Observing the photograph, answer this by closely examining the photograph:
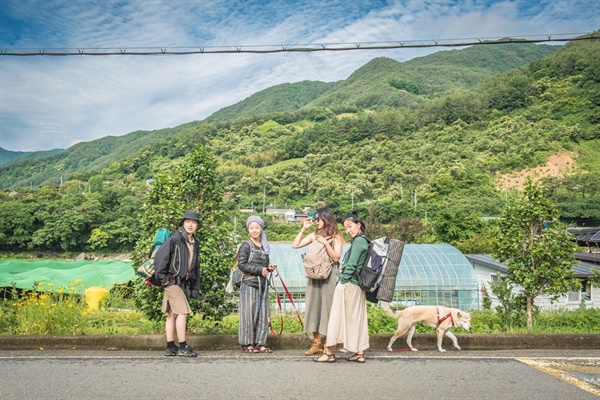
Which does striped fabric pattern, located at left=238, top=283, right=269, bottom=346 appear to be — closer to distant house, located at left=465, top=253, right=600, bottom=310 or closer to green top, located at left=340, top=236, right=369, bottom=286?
green top, located at left=340, top=236, right=369, bottom=286

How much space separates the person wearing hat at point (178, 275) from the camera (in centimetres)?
570

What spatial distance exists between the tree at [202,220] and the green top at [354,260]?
2044mm

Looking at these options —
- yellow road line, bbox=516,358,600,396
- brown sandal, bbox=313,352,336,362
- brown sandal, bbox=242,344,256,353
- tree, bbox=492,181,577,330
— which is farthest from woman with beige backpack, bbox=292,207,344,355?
tree, bbox=492,181,577,330

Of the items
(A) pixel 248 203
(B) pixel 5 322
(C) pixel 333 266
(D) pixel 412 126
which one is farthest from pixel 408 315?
(D) pixel 412 126

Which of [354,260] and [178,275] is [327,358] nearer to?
[354,260]

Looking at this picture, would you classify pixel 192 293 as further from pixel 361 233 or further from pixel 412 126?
pixel 412 126

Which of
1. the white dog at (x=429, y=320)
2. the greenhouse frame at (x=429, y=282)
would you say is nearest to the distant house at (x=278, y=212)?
the greenhouse frame at (x=429, y=282)

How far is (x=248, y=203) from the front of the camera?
92188 millimetres

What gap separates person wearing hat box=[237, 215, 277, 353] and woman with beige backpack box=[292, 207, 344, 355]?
1.78 ft

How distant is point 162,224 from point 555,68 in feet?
456

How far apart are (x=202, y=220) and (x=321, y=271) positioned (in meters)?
2.20

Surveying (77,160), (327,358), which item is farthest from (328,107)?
(327,358)

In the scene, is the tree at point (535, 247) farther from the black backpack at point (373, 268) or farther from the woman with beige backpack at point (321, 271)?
the woman with beige backpack at point (321, 271)

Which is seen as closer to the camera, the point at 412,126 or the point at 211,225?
the point at 211,225
